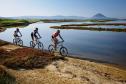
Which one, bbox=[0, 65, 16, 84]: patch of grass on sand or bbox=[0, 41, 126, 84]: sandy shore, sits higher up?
bbox=[0, 65, 16, 84]: patch of grass on sand

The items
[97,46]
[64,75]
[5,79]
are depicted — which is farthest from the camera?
[97,46]

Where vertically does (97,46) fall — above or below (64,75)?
below

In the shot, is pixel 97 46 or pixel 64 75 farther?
pixel 97 46

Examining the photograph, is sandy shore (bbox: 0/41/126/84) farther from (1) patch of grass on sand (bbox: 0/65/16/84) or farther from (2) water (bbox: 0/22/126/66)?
(2) water (bbox: 0/22/126/66)

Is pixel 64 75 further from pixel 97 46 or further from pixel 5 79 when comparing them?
pixel 97 46

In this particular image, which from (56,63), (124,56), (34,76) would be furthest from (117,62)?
(34,76)

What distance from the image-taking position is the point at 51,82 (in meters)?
15.7

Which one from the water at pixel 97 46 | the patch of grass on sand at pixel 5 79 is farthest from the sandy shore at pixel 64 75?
the water at pixel 97 46

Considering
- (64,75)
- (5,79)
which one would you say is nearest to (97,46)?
(64,75)

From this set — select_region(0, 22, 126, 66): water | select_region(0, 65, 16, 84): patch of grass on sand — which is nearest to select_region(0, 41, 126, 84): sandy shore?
select_region(0, 65, 16, 84): patch of grass on sand

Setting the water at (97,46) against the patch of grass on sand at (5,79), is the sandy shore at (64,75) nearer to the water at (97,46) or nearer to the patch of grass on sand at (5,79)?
the patch of grass on sand at (5,79)

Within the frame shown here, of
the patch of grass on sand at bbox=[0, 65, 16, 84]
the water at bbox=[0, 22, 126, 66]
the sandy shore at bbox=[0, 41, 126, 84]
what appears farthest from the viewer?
the water at bbox=[0, 22, 126, 66]

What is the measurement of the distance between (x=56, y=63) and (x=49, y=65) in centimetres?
98

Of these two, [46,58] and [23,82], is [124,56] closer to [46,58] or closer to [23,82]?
[46,58]
